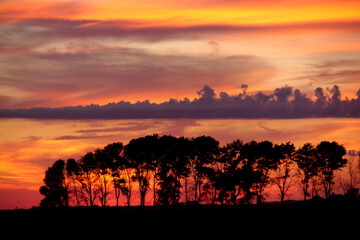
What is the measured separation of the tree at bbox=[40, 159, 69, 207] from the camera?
184875 millimetres

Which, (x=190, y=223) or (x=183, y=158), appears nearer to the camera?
(x=190, y=223)

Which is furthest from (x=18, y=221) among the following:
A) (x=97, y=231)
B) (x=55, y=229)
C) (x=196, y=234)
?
(x=196, y=234)

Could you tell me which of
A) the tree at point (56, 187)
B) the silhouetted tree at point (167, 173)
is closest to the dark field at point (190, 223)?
the silhouetted tree at point (167, 173)

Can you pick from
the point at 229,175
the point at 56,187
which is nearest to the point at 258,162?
the point at 229,175

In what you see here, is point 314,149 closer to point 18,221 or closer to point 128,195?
point 128,195

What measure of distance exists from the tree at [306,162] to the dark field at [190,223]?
96.9ft

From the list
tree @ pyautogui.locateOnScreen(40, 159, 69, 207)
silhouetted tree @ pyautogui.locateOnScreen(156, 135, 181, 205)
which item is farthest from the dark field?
tree @ pyautogui.locateOnScreen(40, 159, 69, 207)

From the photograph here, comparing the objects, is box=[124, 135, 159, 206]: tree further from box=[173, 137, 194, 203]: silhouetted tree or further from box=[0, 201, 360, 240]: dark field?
box=[0, 201, 360, 240]: dark field

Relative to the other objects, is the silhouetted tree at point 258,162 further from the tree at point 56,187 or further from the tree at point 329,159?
the tree at point 56,187

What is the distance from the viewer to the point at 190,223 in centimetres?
11556

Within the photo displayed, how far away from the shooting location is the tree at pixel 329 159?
165375 millimetres

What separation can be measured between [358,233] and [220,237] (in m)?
27.2

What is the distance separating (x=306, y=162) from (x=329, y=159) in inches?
285

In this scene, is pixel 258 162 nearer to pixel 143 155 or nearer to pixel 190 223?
pixel 143 155
